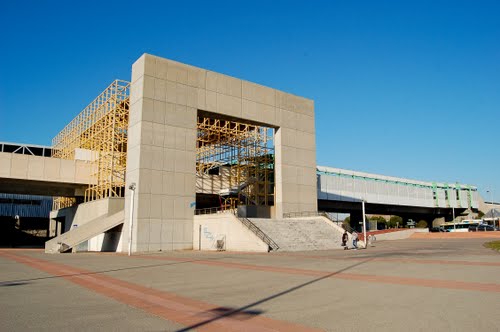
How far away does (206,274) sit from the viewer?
17.3m

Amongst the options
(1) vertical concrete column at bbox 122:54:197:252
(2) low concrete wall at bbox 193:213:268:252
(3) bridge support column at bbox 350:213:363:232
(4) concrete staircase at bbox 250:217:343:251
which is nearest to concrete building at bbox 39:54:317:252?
(1) vertical concrete column at bbox 122:54:197:252

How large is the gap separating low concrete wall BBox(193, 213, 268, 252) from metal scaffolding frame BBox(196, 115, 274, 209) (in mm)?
11626

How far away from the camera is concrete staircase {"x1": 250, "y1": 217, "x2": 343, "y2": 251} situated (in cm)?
3694

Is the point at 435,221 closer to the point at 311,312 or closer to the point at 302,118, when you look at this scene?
the point at 302,118

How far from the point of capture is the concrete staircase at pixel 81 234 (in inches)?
1474

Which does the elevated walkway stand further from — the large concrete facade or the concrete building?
the large concrete facade

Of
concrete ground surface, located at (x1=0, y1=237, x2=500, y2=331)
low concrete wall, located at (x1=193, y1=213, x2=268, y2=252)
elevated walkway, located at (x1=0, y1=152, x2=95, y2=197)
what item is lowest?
concrete ground surface, located at (x1=0, y1=237, x2=500, y2=331)

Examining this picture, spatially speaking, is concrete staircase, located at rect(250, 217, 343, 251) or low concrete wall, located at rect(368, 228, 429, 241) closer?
concrete staircase, located at rect(250, 217, 343, 251)

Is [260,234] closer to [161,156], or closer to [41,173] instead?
[161,156]

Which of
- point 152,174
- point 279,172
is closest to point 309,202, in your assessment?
point 279,172

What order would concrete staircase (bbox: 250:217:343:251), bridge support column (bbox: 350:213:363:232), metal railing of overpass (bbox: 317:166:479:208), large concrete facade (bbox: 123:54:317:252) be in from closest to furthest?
concrete staircase (bbox: 250:217:343:251)
large concrete facade (bbox: 123:54:317:252)
metal railing of overpass (bbox: 317:166:479:208)
bridge support column (bbox: 350:213:363:232)

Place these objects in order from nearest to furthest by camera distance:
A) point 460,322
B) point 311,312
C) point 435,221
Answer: point 460,322 → point 311,312 → point 435,221

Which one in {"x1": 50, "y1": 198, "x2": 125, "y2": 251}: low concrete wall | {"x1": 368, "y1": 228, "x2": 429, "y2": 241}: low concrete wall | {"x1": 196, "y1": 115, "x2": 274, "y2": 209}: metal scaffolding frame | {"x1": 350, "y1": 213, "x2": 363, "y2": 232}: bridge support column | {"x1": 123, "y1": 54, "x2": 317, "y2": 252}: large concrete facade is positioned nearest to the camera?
{"x1": 123, "y1": 54, "x2": 317, "y2": 252}: large concrete facade

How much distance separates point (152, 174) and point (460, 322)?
114 feet
